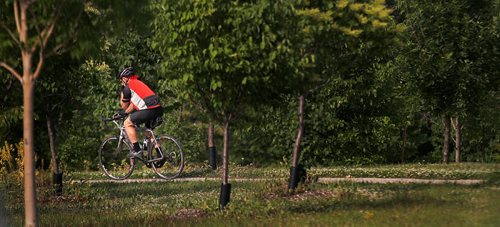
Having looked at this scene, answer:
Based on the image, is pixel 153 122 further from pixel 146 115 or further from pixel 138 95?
pixel 138 95

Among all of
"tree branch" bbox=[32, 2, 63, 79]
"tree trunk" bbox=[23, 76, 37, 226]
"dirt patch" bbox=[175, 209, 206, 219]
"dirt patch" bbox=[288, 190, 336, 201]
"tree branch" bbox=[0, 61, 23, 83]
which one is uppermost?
"tree branch" bbox=[32, 2, 63, 79]

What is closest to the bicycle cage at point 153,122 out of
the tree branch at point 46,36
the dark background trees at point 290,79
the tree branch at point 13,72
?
the dark background trees at point 290,79

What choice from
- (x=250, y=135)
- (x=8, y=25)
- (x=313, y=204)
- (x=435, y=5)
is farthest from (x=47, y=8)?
(x=250, y=135)

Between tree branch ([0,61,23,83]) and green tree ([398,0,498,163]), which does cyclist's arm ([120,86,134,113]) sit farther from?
green tree ([398,0,498,163])

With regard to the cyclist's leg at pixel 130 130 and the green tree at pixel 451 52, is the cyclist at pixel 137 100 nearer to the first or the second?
the cyclist's leg at pixel 130 130

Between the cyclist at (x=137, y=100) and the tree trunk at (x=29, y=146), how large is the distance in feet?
23.5

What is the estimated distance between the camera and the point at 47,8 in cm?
909

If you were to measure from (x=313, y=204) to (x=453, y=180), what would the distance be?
399cm

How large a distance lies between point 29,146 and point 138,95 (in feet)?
24.3

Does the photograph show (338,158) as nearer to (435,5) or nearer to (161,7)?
(435,5)

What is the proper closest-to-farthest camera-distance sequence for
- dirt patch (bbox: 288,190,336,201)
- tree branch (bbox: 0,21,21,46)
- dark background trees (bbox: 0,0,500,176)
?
tree branch (bbox: 0,21,21,46), dark background trees (bbox: 0,0,500,176), dirt patch (bbox: 288,190,336,201)

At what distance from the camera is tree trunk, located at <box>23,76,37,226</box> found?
8.84 meters

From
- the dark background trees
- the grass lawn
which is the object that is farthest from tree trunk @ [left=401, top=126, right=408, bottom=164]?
the grass lawn

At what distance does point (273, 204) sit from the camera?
11859 mm
